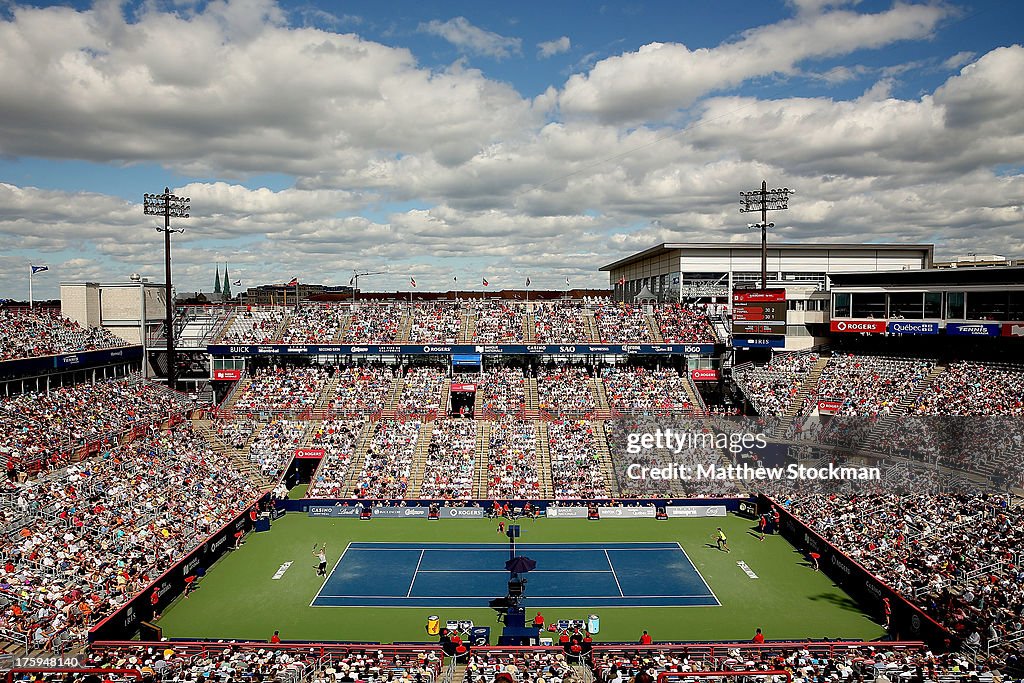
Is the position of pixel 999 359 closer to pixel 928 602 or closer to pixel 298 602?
pixel 928 602

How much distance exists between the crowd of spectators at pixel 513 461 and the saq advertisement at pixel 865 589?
11907 millimetres

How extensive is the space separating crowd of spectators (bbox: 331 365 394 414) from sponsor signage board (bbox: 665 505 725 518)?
1901 cm

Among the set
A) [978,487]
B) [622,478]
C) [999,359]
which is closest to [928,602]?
[978,487]

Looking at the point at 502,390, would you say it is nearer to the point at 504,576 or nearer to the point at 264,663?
the point at 504,576

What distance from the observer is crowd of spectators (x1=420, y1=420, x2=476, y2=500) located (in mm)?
36344

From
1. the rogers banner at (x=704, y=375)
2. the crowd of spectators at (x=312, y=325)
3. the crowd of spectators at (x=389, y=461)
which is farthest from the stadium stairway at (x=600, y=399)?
the crowd of spectators at (x=312, y=325)

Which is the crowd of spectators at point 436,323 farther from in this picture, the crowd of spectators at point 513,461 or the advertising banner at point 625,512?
the advertising banner at point 625,512

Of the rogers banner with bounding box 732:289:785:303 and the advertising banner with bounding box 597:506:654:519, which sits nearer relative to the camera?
the advertising banner with bounding box 597:506:654:519

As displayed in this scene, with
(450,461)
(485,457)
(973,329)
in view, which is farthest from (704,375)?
(450,461)

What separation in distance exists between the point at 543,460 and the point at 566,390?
9259 mm

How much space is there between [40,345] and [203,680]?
31217mm

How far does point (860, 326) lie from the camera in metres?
47.0

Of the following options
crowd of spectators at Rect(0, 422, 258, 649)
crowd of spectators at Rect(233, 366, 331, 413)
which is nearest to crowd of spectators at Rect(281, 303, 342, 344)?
crowd of spectators at Rect(233, 366, 331, 413)

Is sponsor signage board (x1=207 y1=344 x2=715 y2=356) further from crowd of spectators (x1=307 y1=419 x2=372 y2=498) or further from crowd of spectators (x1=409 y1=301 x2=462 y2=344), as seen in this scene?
crowd of spectators (x1=307 y1=419 x2=372 y2=498)
